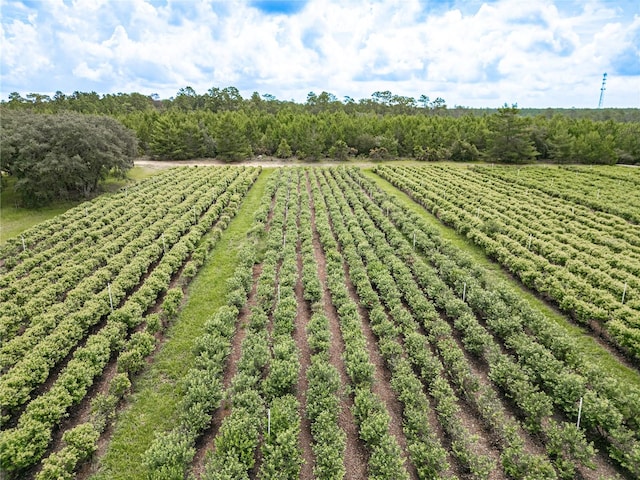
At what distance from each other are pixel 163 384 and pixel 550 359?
11.3 m

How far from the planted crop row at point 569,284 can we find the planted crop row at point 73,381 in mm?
16227

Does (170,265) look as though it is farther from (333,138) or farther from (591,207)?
(333,138)

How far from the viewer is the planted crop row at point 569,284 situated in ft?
42.3

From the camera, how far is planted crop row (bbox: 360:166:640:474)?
8.83 m

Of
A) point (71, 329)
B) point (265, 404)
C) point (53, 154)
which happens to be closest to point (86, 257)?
point (71, 329)

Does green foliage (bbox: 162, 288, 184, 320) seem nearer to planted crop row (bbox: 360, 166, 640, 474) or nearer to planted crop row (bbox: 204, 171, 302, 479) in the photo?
planted crop row (bbox: 204, 171, 302, 479)

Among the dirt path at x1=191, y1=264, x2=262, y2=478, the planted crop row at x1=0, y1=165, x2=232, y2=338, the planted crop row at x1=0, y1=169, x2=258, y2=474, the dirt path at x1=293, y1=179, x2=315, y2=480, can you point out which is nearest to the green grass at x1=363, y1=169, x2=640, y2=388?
the dirt path at x1=293, y1=179, x2=315, y2=480

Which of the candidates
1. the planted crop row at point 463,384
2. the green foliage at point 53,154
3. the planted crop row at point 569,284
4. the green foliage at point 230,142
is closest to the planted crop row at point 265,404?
the planted crop row at point 463,384

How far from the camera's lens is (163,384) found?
11.1 metres

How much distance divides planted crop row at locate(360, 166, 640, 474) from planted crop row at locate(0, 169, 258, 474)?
1122 cm

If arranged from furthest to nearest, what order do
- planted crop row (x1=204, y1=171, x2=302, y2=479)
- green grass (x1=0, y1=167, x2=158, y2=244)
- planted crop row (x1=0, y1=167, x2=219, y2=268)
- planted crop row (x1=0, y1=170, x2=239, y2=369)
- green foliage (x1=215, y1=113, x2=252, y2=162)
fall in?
1. green foliage (x1=215, y1=113, x2=252, y2=162)
2. green grass (x1=0, y1=167, x2=158, y2=244)
3. planted crop row (x1=0, y1=167, x2=219, y2=268)
4. planted crop row (x1=0, y1=170, x2=239, y2=369)
5. planted crop row (x1=204, y1=171, x2=302, y2=479)

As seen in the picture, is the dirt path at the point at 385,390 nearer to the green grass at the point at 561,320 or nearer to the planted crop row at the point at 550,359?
the planted crop row at the point at 550,359

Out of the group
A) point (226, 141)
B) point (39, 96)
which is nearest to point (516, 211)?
point (226, 141)

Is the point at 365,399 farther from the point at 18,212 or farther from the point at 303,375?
the point at 18,212
